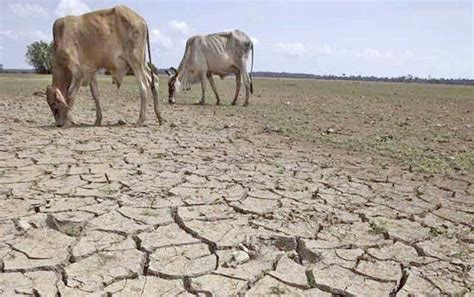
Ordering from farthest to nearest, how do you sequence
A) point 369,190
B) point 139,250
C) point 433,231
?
point 369,190, point 433,231, point 139,250

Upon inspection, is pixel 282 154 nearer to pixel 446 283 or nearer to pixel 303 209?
pixel 303 209

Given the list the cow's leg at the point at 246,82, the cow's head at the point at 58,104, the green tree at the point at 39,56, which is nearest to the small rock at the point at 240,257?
the cow's head at the point at 58,104

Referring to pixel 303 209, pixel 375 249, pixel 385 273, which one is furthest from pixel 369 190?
pixel 385 273

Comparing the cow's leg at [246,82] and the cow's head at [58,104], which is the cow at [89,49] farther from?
the cow's leg at [246,82]

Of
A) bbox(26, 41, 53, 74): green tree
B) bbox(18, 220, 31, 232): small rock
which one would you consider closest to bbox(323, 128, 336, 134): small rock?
bbox(18, 220, 31, 232): small rock

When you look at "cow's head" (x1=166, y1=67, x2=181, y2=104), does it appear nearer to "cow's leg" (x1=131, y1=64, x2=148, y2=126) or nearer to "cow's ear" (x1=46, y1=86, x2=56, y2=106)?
"cow's leg" (x1=131, y1=64, x2=148, y2=126)

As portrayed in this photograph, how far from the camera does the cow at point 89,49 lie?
8.06m

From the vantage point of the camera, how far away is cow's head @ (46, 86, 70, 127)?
802 cm

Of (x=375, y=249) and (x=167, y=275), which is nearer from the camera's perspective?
(x=167, y=275)

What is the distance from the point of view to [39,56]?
197 feet

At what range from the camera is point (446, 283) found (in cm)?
287

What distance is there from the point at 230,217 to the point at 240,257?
2.55ft

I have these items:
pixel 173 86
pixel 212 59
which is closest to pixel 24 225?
pixel 173 86

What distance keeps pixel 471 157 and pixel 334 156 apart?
6.83 feet
